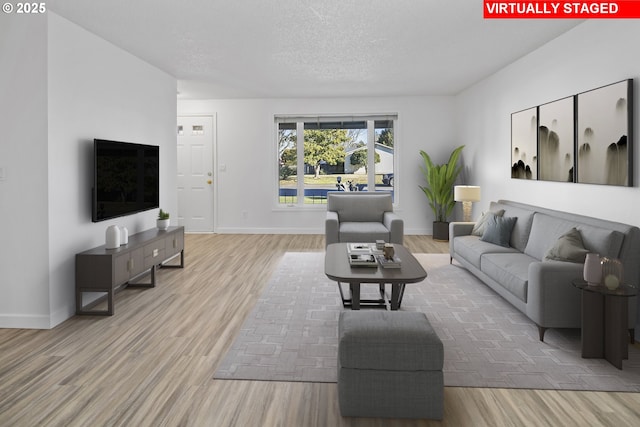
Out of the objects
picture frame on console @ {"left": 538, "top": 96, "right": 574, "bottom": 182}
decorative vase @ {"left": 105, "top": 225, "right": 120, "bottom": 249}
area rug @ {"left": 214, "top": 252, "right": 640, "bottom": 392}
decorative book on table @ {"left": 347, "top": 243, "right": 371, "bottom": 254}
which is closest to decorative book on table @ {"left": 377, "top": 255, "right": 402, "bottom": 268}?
decorative book on table @ {"left": 347, "top": 243, "right": 371, "bottom": 254}

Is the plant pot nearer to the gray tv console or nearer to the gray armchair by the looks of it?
the gray armchair

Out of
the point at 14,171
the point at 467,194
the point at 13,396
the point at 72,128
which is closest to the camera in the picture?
the point at 13,396

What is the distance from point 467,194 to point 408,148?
205cm

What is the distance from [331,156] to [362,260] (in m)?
5.14

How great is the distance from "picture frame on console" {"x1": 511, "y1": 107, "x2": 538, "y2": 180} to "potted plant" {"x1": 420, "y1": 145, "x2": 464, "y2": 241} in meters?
2.05

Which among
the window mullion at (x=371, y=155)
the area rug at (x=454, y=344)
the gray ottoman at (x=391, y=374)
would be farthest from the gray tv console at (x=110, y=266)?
the window mullion at (x=371, y=155)

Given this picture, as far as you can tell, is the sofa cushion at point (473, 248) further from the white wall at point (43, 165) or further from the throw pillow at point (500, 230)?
the white wall at point (43, 165)

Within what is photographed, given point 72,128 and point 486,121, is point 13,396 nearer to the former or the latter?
point 72,128

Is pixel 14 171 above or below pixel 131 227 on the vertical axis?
above

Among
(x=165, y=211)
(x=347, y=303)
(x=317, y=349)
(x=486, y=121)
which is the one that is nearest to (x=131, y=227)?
(x=165, y=211)

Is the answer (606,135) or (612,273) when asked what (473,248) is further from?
(612,273)

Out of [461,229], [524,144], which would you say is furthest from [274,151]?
[524,144]

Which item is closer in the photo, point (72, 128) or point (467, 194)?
point (72, 128)

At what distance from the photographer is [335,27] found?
412cm
